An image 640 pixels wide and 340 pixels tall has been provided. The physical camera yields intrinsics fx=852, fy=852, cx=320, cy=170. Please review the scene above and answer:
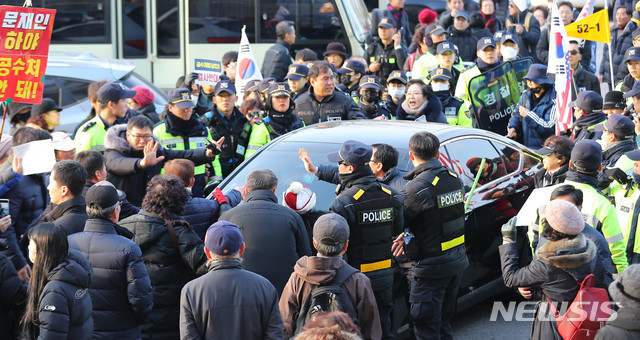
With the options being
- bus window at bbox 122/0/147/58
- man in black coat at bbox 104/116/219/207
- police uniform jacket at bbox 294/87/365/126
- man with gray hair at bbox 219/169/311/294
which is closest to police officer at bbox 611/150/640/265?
man with gray hair at bbox 219/169/311/294

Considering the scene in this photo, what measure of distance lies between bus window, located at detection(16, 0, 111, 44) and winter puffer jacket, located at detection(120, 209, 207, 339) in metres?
10.8

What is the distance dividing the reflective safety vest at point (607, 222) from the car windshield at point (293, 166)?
1.42m

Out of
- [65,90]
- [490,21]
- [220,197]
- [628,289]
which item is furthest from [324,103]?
[490,21]

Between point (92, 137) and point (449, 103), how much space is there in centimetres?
417

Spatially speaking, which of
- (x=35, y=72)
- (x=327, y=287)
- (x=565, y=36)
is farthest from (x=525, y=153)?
(x=35, y=72)

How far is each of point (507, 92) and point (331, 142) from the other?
4.17m

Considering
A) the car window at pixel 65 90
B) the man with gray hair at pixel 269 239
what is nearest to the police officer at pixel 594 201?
the man with gray hair at pixel 269 239

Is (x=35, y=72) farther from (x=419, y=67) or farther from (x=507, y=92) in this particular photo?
(x=419, y=67)

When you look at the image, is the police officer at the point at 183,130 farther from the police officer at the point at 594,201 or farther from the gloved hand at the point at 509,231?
the gloved hand at the point at 509,231

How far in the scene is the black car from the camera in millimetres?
6762

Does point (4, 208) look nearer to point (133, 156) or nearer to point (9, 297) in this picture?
point (9, 297)

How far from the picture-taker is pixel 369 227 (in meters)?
5.62

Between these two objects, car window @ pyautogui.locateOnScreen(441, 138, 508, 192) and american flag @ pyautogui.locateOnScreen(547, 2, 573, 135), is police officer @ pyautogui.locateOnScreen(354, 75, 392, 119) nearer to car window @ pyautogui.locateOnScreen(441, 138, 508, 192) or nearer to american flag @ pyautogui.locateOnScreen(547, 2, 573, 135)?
american flag @ pyautogui.locateOnScreen(547, 2, 573, 135)

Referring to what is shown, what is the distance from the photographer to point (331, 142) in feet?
22.5
